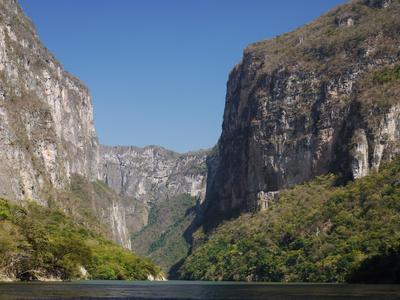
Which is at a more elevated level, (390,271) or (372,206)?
(372,206)

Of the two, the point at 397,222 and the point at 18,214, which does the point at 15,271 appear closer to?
the point at 18,214

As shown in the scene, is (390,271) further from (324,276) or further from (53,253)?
(53,253)

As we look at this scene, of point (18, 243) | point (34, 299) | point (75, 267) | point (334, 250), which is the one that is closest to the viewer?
point (34, 299)

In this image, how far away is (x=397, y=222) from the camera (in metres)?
177

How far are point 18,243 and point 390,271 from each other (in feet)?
231

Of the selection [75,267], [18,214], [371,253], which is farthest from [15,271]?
[371,253]

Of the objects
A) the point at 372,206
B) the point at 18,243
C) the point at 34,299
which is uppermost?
the point at 372,206

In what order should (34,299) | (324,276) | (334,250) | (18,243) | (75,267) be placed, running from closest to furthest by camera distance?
(34,299), (18,243), (75,267), (324,276), (334,250)

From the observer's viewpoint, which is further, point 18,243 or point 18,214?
point 18,214

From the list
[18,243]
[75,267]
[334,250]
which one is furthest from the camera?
[334,250]

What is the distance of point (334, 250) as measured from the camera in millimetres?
187750

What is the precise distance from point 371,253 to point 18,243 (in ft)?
270

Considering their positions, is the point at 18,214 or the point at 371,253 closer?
the point at 371,253

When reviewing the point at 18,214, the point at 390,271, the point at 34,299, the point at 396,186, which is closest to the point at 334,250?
the point at 396,186
